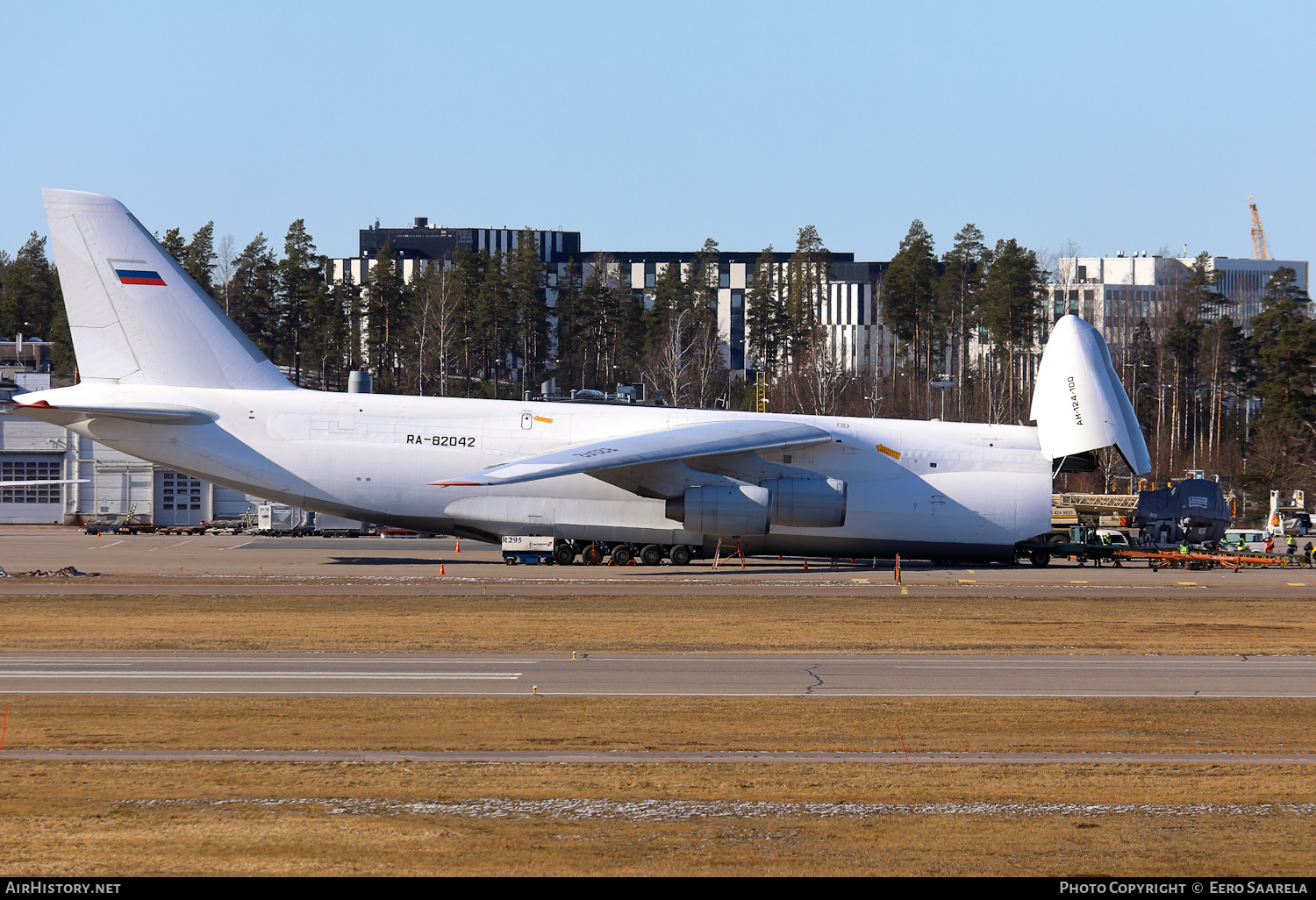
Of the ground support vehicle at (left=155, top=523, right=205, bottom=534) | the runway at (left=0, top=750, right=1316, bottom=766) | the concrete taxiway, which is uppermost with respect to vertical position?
the ground support vehicle at (left=155, top=523, right=205, bottom=534)

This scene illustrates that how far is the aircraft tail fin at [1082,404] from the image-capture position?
36.8 meters

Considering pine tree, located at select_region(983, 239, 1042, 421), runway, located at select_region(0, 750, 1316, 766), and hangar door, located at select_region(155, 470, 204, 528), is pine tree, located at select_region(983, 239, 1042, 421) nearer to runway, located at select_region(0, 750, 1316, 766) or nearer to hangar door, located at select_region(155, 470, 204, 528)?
hangar door, located at select_region(155, 470, 204, 528)

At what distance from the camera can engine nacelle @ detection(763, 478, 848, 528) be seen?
3631 cm

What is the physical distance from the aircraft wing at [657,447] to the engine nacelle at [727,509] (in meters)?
1.22

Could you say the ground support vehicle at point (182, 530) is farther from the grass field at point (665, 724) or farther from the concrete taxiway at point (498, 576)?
the grass field at point (665, 724)

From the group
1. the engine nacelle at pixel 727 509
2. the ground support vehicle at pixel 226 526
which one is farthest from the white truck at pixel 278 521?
the engine nacelle at pixel 727 509

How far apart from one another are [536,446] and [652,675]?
60.9 feet

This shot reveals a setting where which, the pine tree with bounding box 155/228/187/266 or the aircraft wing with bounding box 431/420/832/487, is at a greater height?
the pine tree with bounding box 155/228/187/266

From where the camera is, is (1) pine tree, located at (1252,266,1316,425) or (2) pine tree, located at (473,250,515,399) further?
(2) pine tree, located at (473,250,515,399)

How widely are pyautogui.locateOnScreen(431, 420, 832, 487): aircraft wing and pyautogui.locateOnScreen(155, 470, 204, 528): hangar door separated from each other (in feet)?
86.4

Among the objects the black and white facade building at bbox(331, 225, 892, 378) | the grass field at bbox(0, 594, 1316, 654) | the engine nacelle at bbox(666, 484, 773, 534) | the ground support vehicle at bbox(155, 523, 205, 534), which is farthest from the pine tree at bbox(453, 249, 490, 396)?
the grass field at bbox(0, 594, 1316, 654)

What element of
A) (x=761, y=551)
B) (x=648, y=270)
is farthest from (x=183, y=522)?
(x=648, y=270)
